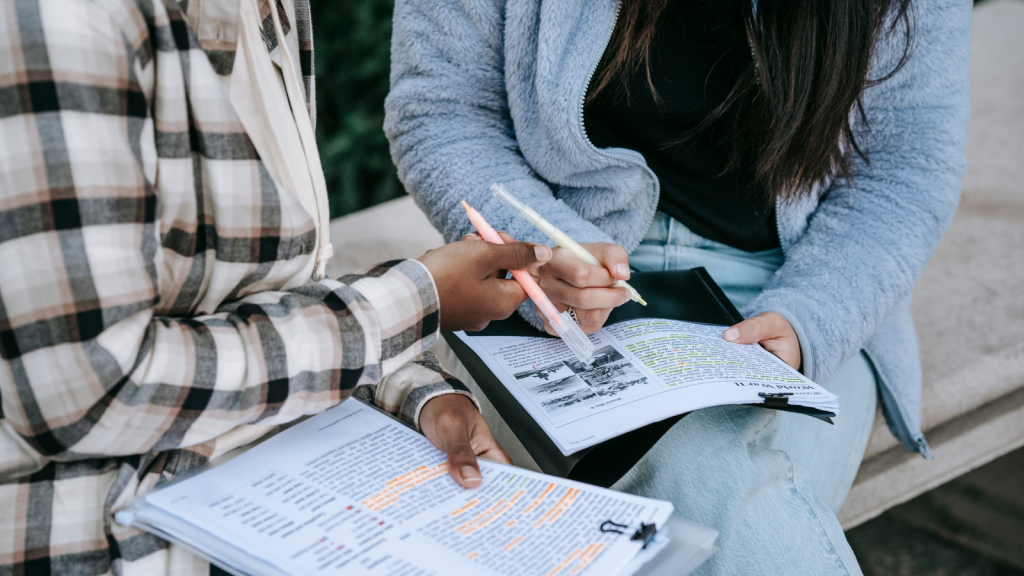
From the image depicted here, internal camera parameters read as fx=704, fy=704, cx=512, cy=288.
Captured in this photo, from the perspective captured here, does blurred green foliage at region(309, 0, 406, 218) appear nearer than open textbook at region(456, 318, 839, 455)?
No

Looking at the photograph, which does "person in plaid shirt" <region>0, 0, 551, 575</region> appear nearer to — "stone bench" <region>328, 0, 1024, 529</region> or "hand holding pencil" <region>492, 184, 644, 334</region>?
"hand holding pencil" <region>492, 184, 644, 334</region>

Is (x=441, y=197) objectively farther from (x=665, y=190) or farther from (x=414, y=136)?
(x=665, y=190)

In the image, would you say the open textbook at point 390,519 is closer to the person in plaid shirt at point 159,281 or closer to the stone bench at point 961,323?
the person in plaid shirt at point 159,281

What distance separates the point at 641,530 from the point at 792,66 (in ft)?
2.25

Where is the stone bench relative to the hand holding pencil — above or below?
below

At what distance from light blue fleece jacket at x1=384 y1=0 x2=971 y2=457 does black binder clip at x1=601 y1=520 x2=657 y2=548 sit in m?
0.48

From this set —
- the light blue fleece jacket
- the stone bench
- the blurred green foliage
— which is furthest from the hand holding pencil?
the blurred green foliage

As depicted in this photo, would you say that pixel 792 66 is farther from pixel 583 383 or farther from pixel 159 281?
pixel 159 281

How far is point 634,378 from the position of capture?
2.48ft

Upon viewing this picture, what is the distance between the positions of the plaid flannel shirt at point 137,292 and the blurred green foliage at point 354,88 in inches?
63.5

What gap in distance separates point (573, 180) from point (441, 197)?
0.64ft

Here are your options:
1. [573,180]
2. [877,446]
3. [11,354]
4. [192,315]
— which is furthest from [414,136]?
[877,446]

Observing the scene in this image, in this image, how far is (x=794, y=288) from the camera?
3.20 feet

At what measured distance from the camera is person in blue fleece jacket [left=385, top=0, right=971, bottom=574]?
3.07 feet
